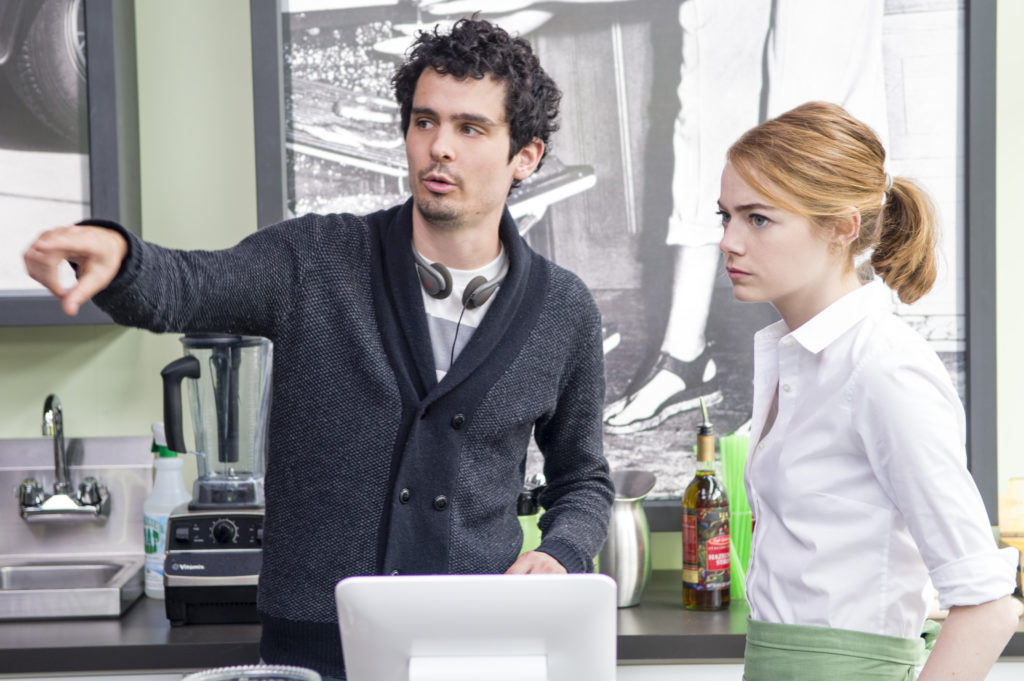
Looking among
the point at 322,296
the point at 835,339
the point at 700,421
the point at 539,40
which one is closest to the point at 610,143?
the point at 539,40

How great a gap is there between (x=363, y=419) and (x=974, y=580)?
74 cm

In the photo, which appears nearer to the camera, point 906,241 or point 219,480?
point 906,241

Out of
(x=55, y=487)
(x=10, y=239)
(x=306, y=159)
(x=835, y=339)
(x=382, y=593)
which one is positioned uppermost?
(x=306, y=159)

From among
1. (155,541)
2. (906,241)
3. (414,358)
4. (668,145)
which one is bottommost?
(155,541)

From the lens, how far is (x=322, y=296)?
4.37 ft

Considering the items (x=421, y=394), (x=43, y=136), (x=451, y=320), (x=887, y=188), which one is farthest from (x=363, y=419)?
(x=43, y=136)

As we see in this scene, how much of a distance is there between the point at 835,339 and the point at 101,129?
4.93 feet

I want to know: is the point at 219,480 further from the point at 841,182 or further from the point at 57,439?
the point at 841,182

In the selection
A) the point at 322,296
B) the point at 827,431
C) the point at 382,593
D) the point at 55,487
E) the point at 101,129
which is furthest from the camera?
the point at 55,487

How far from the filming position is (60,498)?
208 centimetres

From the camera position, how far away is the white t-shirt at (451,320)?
4.48 ft

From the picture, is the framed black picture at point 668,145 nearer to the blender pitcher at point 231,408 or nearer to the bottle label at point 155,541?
the blender pitcher at point 231,408

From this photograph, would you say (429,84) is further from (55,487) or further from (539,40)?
(55,487)

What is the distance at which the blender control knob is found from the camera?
1843 millimetres
